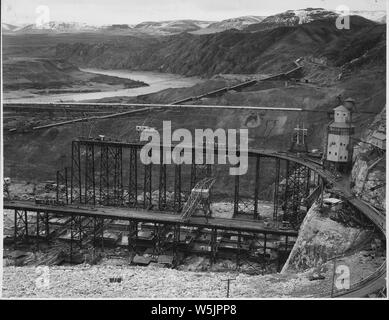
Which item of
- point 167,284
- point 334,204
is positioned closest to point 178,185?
point 334,204

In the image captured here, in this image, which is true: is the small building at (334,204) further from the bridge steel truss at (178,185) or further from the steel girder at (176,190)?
the steel girder at (176,190)

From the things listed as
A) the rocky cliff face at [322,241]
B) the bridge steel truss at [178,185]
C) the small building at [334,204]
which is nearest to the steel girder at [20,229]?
the bridge steel truss at [178,185]

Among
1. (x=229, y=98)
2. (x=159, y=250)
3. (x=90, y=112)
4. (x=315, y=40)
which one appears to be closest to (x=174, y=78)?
(x=229, y=98)

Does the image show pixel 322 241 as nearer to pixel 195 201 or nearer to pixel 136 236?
pixel 195 201

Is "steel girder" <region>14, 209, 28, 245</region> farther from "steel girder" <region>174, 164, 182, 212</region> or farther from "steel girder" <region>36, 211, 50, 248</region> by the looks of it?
"steel girder" <region>174, 164, 182, 212</region>

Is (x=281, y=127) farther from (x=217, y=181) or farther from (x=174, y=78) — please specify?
(x=174, y=78)
